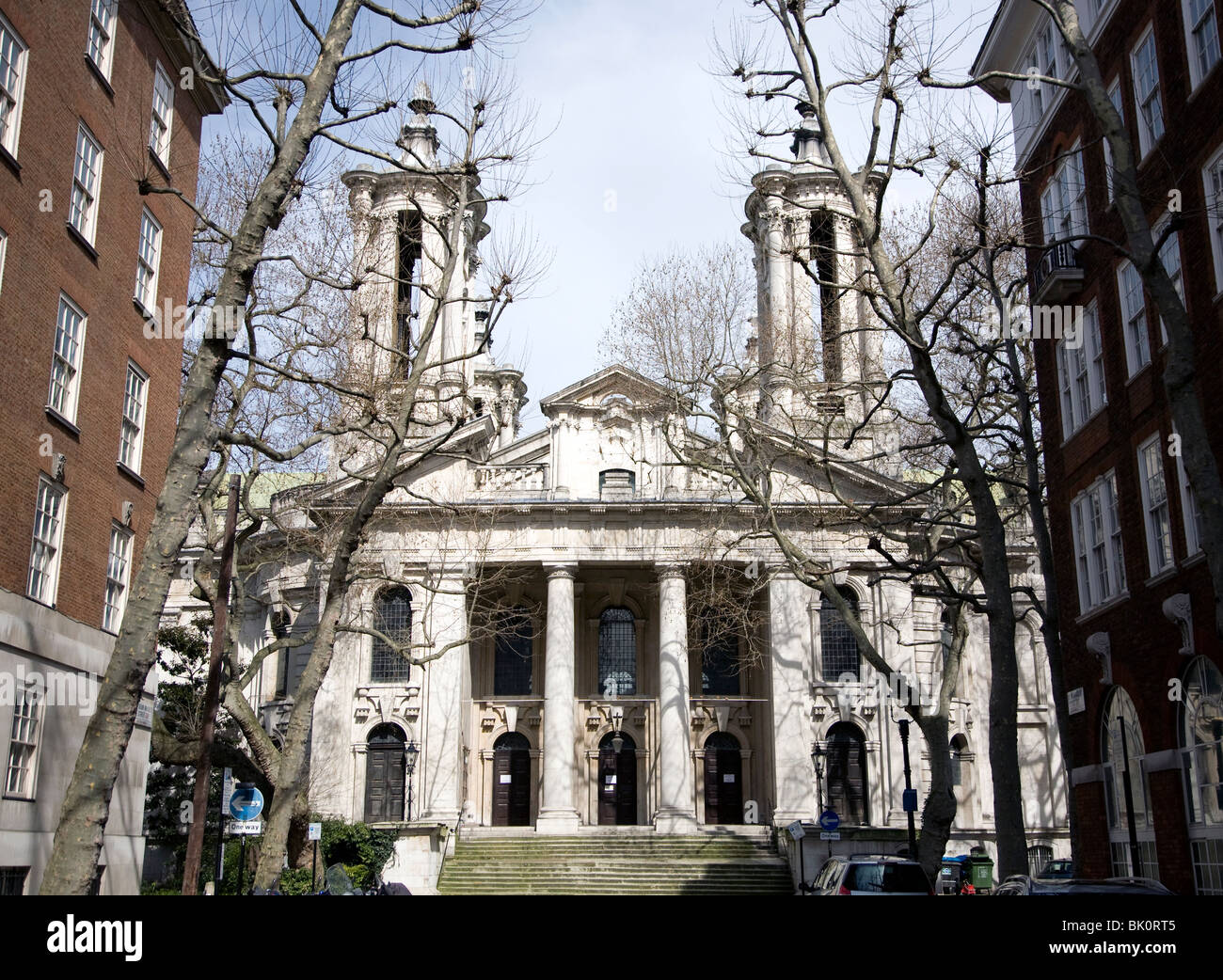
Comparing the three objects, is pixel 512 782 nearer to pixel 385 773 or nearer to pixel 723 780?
pixel 385 773

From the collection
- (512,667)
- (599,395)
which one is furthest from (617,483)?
(512,667)

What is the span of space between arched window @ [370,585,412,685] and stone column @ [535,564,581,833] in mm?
5156

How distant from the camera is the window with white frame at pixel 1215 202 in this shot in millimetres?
18016

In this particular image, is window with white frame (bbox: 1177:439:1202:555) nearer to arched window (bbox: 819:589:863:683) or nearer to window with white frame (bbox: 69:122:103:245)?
window with white frame (bbox: 69:122:103:245)

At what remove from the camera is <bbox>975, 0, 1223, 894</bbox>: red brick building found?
18.6 meters

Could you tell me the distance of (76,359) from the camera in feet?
63.4

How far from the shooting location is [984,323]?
28.8 metres

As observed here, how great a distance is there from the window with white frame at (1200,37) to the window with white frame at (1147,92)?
1.19 metres

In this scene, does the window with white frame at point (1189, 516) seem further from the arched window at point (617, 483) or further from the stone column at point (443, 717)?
the arched window at point (617, 483)

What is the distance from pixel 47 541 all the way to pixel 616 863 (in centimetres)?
2348

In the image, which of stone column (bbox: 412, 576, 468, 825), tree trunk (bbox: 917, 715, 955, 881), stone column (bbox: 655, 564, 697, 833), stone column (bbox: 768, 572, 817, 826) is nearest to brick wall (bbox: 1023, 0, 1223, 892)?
tree trunk (bbox: 917, 715, 955, 881)

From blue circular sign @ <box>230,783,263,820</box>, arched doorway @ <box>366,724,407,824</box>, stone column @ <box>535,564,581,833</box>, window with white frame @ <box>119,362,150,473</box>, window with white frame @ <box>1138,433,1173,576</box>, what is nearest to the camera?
blue circular sign @ <box>230,783,263,820</box>

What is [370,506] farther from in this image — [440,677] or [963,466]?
[440,677]
